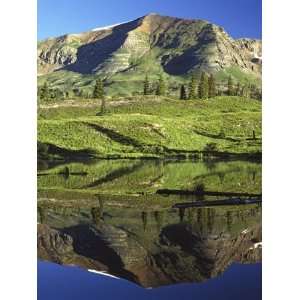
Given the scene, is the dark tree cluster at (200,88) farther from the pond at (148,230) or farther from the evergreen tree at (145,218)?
the evergreen tree at (145,218)

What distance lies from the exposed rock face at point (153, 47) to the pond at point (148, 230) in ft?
1.91

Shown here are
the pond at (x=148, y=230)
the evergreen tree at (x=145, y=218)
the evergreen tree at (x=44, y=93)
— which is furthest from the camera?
Result: the evergreen tree at (x=44, y=93)

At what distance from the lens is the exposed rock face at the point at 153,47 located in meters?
4.00

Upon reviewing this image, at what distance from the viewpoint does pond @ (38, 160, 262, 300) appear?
151 inches

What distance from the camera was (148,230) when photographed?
394cm

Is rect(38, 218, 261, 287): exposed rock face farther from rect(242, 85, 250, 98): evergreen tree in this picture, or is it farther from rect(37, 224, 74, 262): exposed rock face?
rect(242, 85, 250, 98): evergreen tree

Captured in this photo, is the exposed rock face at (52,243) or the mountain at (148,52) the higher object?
the mountain at (148,52)

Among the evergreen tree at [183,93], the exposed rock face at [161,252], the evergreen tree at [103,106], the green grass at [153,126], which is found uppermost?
the evergreen tree at [183,93]

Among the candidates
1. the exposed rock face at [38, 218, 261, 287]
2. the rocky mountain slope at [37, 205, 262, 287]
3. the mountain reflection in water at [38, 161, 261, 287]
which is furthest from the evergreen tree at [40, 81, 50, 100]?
the exposed rock face at [38, 218, 261, 287]

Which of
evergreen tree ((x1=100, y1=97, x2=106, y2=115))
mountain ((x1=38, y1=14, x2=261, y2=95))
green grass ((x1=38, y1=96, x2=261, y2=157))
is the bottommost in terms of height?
green grass ((x1=38, y1=96, x2=261, y2=157))

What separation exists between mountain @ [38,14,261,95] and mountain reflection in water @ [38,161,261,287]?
1.77 feet

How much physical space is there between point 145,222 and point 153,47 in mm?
1035

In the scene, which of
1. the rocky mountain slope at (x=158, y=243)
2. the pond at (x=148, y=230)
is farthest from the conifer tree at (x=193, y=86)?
the rocky mountain slope at (x=158, y=243)
